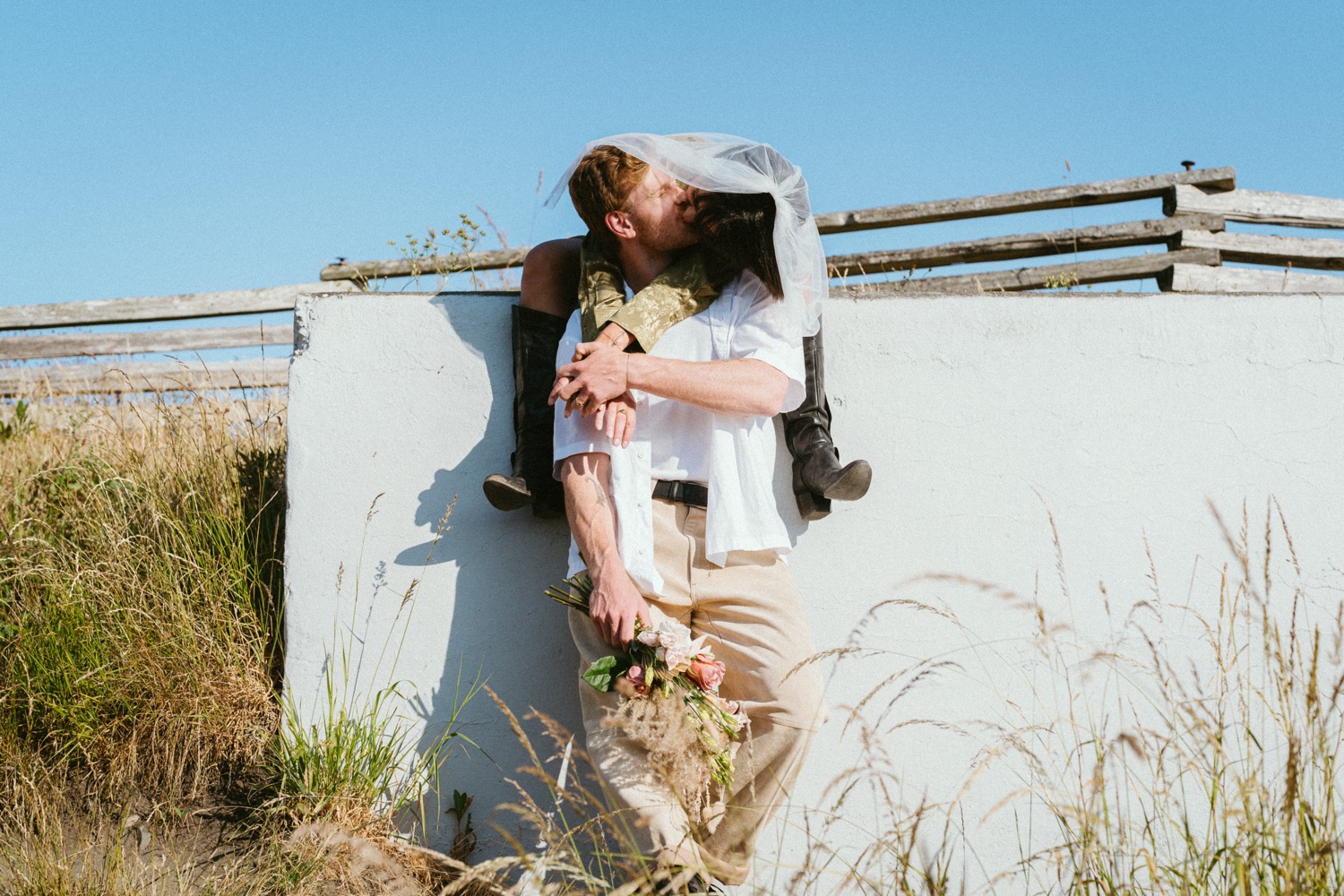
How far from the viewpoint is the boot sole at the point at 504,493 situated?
282cm

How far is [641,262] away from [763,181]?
43 cm

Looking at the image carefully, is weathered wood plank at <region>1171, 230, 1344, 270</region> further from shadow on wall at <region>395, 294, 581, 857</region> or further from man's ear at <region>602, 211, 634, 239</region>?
shadow on wall at <region>395, 294, 581, 857</region>

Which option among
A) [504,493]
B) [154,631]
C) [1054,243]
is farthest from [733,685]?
[1054,243]

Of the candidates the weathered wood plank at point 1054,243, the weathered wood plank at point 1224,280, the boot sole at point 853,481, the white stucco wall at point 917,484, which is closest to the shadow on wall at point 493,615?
the white stucco wall at point 917,484

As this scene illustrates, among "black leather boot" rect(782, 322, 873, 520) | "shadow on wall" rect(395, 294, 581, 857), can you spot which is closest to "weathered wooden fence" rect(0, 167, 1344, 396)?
"black leather boot" rect(782, 322, 873, 520)

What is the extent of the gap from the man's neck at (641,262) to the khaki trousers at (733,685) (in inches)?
27.2

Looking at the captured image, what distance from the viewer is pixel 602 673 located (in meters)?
2.44

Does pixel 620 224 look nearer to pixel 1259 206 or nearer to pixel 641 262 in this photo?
pixel 641 262

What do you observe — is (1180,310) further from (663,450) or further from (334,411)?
(334,411)

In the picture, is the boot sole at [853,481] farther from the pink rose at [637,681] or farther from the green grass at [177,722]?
the green grass at [177,722]

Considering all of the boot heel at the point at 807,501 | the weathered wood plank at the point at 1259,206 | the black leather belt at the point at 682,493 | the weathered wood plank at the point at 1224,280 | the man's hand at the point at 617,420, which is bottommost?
the boot heel at the point at 807,501

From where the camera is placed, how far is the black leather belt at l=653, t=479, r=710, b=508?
8.82ft

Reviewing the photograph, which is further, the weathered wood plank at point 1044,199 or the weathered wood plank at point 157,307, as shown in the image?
the weathered wood plank at point 157,307

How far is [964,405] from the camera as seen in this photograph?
126 inches
